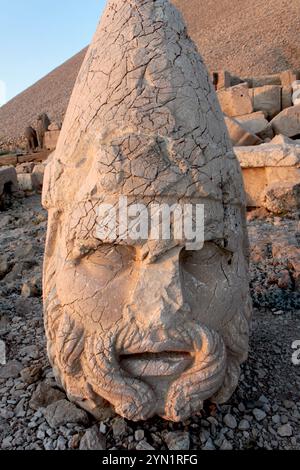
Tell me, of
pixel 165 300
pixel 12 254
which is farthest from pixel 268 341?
pixel 12 254

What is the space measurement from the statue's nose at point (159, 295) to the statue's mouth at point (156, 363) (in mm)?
185

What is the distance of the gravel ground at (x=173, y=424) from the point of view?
6.46 feet

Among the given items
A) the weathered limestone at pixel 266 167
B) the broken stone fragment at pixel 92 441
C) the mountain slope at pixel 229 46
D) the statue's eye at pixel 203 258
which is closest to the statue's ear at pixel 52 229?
the statue's eye at pixel 203 258

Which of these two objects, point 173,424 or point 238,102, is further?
point 238,102

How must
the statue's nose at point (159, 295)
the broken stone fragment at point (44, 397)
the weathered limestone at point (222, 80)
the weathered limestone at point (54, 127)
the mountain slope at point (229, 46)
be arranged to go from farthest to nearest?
the mountain slope at point (229, 46) → the weathered limestone at point (54, 127) → the weathered limestone at point (222, 80) → the broken stone fragment at point (44, 397) → the statue's nose at point (159, 295)

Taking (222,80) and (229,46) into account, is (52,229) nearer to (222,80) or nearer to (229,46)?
(222,80)

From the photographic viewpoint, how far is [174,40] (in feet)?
6.63

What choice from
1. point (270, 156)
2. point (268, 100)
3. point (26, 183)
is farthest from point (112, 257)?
point (268, 100)

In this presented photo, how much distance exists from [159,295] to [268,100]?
34.7ft

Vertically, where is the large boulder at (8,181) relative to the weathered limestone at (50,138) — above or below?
below

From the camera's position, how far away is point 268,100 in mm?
11148

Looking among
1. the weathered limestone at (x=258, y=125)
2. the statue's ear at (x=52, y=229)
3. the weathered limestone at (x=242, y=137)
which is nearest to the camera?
the statue's ear at (x=52, y=229)

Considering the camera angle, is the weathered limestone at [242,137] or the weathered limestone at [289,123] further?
the weathered limestone at [289,123]

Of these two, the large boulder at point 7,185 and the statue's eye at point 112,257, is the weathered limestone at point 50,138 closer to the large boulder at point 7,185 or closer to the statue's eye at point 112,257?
the large boulder at point 7,185
